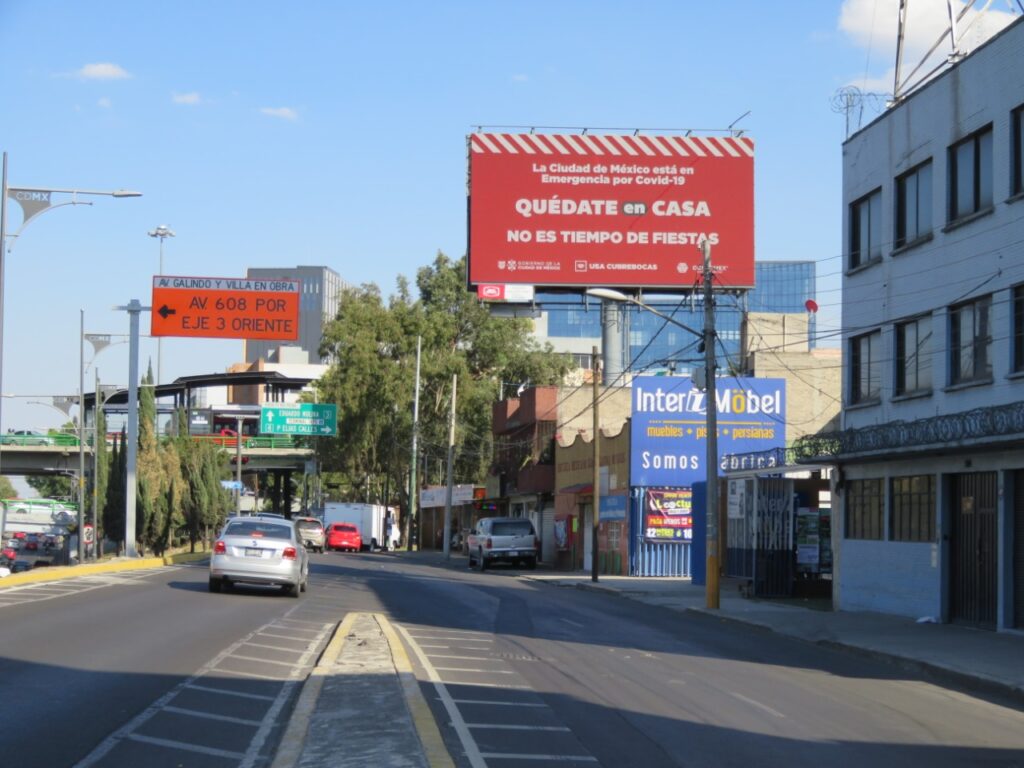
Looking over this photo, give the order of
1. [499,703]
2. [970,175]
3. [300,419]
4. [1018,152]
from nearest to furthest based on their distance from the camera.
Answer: [499,703], [1018,152], [970,175], [300,419]

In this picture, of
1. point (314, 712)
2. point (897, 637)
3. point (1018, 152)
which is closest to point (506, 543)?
point (897, 637)

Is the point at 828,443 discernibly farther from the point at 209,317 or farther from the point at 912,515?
the point at 209,317

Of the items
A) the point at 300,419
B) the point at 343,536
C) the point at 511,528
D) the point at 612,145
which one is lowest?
the point at 343,536

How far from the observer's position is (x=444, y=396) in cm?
7875

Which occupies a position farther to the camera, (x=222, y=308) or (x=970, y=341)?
(x=222, y=308)

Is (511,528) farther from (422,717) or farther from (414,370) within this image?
(422,717)

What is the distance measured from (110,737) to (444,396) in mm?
68895

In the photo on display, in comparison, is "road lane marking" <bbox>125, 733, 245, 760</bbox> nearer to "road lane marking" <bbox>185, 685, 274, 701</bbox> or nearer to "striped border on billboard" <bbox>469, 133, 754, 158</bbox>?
"road lane marking" <bbox>185, 685, 274, 701</bbox>

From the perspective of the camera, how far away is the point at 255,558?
26.6 m

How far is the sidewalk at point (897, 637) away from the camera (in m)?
15.9

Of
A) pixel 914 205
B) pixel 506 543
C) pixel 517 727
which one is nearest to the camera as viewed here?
pixel 517 727

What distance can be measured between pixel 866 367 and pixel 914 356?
7.30 ft

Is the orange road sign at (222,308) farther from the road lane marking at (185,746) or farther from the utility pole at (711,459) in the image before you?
the road lane marking at (185,746)

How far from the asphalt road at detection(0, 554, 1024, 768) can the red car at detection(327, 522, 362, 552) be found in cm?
4661
